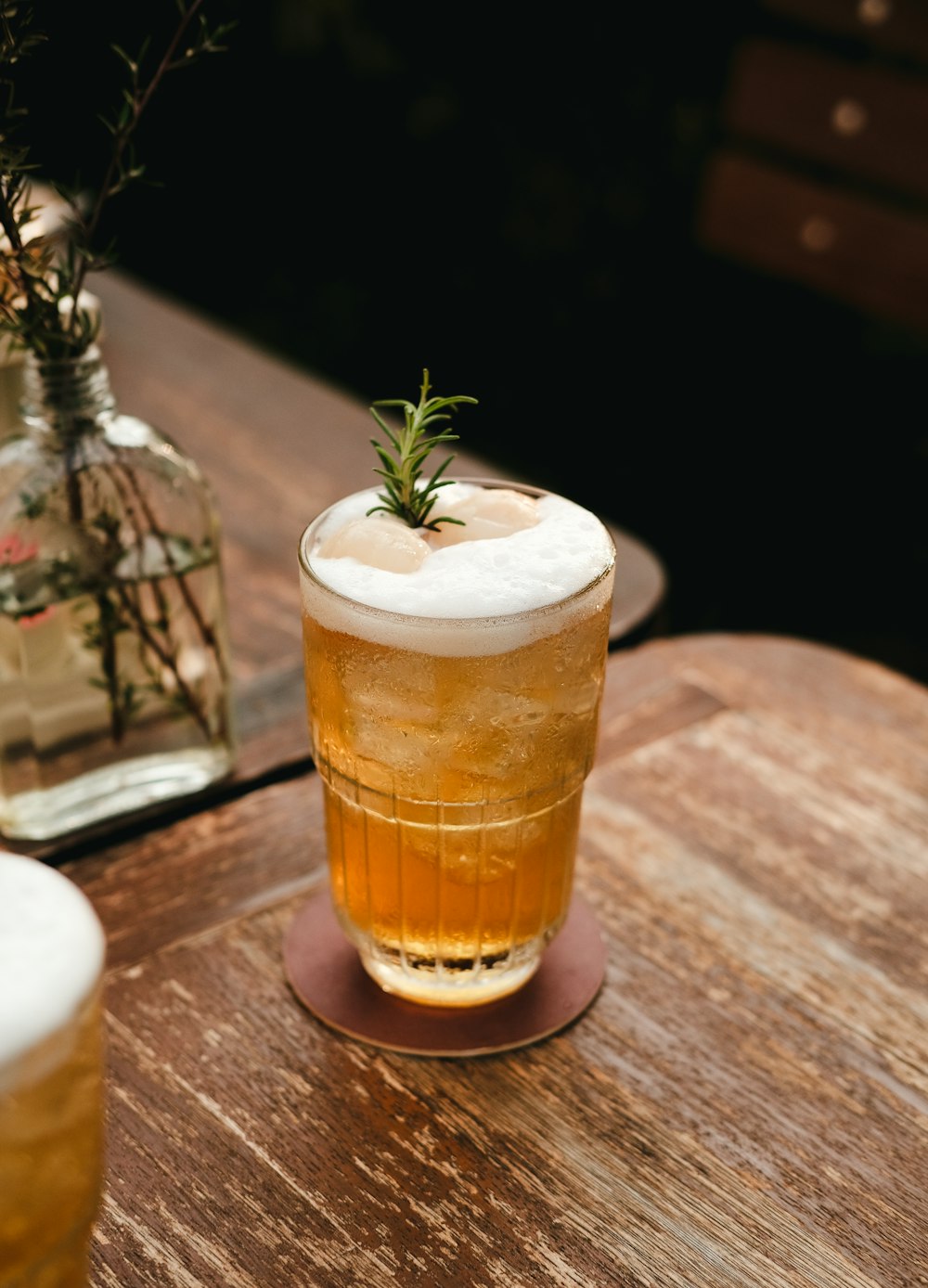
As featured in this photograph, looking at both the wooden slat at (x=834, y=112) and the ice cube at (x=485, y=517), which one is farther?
the wooden slat at (x=834, y=112)

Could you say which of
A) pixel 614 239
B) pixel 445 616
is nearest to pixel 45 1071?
pixel 445 616

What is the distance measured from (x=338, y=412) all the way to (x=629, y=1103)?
Result: 1.06m

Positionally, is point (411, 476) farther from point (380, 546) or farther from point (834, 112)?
point (834, 112)

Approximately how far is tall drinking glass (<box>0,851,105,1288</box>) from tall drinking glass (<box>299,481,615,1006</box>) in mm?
260

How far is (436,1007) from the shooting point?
0.92 m

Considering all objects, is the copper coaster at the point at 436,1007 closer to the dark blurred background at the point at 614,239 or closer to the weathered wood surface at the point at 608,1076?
the weathered wood surface at the point at 608,1076

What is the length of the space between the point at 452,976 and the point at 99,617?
0.39 m

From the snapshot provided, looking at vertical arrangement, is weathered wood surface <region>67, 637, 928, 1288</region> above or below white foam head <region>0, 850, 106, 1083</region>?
below

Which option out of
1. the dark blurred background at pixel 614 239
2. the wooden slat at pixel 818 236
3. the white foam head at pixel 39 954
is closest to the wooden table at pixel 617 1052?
the white foam head at pixel 39 954

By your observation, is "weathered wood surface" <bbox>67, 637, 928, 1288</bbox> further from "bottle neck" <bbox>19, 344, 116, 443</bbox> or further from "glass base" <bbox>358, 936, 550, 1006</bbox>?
"bottle neck" <bbox>19, 344, 116, 443</bbox>

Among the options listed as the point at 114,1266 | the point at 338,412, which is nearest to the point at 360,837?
the point at 114,1266

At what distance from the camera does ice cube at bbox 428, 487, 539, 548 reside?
0.85 metres

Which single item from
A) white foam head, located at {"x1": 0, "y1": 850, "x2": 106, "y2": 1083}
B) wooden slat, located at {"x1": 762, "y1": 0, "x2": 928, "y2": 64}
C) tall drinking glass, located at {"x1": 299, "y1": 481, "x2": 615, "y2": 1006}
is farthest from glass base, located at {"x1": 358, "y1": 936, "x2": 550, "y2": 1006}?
wooden slat, located at {"x1": 762, "y1": 0, "x2": 928, "y2": 64}

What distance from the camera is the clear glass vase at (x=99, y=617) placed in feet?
3.26
